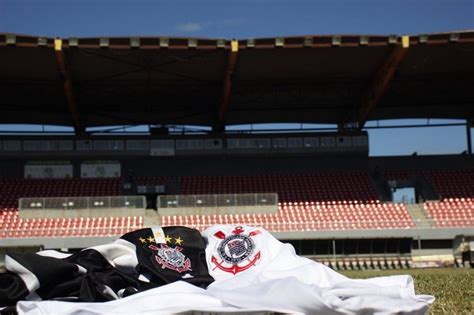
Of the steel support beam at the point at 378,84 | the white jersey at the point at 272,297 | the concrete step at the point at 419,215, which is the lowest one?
the concrete step at the point at 419,215

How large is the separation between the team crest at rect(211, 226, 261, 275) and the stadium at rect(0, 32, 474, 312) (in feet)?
67.0

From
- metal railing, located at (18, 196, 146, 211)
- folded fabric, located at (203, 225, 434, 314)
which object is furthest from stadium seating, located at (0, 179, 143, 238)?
folded fabric, located at (203, 225, 434, 314)

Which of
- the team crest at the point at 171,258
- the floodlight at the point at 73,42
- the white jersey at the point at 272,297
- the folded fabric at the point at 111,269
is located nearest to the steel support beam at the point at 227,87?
the floodlight at the point at 73,42

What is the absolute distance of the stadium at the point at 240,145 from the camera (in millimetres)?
28250

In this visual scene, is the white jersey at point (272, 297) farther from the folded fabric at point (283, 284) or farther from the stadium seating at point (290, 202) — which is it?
the stadium seating at point (290, 202)

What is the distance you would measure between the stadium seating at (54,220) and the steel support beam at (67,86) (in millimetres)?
3652

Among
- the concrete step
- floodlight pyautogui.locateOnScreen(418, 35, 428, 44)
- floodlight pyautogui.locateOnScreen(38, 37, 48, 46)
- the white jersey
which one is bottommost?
Result: the concrete step

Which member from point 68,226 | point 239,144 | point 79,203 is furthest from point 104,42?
point 239,144

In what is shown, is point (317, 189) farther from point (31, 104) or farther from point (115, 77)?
point (31, 104)

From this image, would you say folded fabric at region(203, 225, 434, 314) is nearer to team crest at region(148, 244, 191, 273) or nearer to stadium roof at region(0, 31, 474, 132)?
team crest at region(148, 244, 191, 273)

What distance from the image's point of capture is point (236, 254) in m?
5.82

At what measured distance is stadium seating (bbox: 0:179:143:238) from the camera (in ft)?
92.0

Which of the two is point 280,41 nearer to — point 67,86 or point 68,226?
point 67,86

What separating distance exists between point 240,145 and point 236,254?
30.2 m
